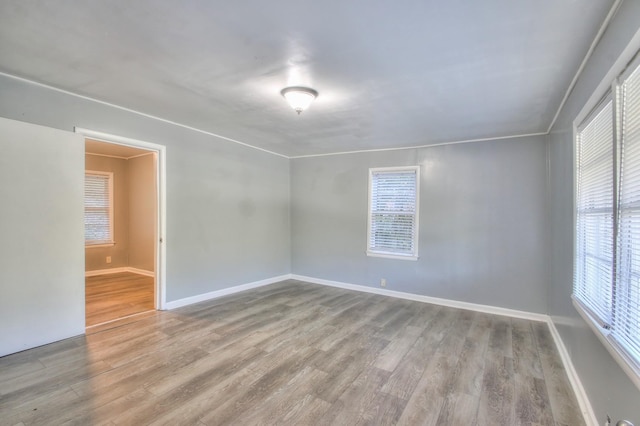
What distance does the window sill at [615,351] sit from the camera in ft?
4.25

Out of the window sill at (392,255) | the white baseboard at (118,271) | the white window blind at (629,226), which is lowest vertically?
the white baseboard at (118,271)

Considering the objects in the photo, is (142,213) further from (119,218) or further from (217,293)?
(217,293)

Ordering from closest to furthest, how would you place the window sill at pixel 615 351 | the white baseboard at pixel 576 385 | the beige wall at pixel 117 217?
1. the window sill at pixel 615 351
2. the white baseboard at pixel 576 385
3. the beige wall at pixel 117 217

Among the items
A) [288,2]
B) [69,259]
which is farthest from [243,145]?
[288,2]

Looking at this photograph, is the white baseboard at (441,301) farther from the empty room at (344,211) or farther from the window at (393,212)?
the window at (393,212)

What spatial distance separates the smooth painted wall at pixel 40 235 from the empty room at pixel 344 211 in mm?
19

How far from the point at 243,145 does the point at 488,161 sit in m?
3.81

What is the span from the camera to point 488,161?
433 centimetres

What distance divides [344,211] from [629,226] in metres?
4.20

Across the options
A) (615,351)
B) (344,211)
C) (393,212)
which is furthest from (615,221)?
(344,211)

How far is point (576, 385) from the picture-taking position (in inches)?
92.2

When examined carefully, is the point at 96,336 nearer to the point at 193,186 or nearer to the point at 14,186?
the point at 14,186

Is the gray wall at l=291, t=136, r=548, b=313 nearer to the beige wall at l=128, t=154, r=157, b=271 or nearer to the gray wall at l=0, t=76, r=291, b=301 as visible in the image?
the gray wall at l=0, t=76, r=291, b=301

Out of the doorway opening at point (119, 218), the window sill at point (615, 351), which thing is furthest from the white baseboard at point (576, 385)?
the doorway opening at point (119, 218)
